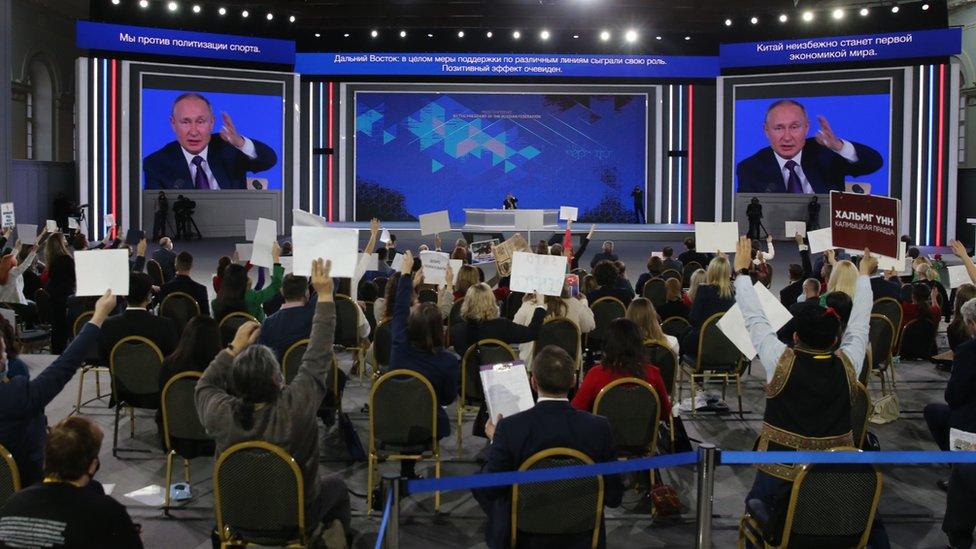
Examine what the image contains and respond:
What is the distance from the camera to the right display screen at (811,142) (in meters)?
22.6

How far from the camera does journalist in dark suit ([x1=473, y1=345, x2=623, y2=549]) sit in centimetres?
379

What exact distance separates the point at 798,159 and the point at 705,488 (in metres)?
20.8

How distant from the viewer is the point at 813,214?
22484 mm

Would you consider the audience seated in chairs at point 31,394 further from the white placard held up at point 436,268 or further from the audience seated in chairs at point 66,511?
the white placard held up at point 436,268

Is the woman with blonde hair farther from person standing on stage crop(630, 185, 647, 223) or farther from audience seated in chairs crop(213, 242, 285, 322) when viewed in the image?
person standing on stage crop(630, 185, 647, 223)

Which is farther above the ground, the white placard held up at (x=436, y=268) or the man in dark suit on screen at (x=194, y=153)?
the man in dark suit on screen at (x=194, y=153)

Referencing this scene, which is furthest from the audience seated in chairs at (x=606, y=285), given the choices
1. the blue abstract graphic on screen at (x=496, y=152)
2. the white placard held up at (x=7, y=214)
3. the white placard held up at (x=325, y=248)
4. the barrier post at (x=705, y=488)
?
the blue abstract graphic on screen at (x=496, y=152)

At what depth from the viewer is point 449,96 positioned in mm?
26750

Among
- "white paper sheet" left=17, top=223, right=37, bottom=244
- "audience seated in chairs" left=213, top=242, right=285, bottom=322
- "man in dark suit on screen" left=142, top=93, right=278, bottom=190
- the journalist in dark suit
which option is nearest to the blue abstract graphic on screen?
"man in dark suit on screen" left=142, top=93, right=278, bottom=190

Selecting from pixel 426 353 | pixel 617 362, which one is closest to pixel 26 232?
pixel 426 353

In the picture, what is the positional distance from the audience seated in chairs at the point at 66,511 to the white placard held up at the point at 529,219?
49.0ft

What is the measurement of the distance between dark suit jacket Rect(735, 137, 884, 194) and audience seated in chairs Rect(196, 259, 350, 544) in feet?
66.5

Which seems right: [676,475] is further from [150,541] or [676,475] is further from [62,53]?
[62,53]

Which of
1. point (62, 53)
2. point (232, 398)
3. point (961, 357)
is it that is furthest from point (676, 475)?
point (62, 53)
